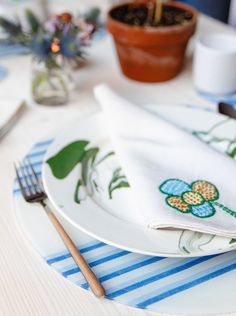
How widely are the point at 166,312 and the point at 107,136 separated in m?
0.31

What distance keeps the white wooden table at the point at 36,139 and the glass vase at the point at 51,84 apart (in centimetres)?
2

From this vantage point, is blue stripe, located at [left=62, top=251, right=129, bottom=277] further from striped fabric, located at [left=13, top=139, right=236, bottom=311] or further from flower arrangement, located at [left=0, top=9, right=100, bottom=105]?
flower arrangement, located at [left=0, top=9, right=100, bottom=105]

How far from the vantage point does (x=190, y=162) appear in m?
0.56

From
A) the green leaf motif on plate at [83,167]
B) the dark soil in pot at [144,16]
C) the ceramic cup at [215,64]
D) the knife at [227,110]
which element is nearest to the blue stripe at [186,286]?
the green leaf motif on plate at [83,167]

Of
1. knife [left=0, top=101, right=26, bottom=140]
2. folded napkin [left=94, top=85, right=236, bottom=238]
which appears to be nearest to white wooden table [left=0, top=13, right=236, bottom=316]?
knife [left=0, top=101, right=26, bottom=140]

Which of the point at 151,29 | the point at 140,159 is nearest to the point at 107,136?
Result: the point at 140,159

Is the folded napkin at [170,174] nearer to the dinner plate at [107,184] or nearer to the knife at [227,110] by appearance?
the dinner plate at [107,184]

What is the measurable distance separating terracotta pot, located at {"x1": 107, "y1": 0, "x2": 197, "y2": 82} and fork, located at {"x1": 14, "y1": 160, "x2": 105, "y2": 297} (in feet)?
1.06

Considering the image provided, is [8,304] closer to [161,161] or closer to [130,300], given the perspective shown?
[130,300]

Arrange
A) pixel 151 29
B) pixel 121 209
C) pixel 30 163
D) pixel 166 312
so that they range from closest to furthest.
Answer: pixel 166 312
pixel 121 209
pixel 30 163
pixel 151 29

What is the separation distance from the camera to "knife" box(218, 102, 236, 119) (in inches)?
27.6

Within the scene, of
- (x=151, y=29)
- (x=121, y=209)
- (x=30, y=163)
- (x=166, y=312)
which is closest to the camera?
(x=166, y=312)

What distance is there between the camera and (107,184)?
574 mm

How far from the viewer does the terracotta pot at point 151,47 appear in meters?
0.79
